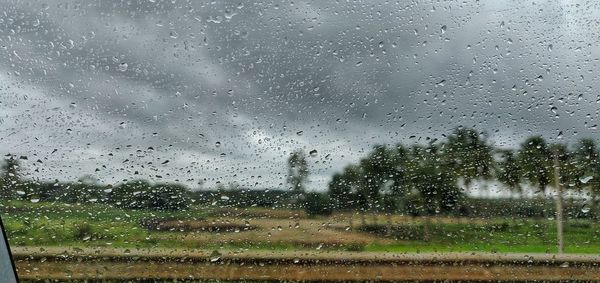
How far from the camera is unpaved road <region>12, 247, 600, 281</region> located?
9.18ft

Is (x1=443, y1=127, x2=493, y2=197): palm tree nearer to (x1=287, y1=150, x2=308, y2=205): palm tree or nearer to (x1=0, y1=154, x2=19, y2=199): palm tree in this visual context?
(x1=287, y1=150, x2=308, y2=205): palm tree

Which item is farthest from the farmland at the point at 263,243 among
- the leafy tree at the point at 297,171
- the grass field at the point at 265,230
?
the leafy tree at the point at 297,171

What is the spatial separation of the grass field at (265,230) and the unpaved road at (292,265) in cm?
5

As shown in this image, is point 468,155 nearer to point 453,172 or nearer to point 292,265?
point 453,172

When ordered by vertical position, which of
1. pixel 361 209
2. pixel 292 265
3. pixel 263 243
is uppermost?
pixel 361 209

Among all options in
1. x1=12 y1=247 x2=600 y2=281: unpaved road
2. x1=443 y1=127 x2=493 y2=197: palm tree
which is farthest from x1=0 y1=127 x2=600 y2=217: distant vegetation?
x1=12 y1=247 x2=600 y2=281: unpaved road

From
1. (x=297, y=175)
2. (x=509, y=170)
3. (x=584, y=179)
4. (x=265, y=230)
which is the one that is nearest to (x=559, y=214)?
(x=584, y=179)

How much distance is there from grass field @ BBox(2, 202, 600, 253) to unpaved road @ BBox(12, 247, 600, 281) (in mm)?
52

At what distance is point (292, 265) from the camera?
2.94 metres

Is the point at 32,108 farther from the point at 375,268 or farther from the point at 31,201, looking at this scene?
the point at 375,268

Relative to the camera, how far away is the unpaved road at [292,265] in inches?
110

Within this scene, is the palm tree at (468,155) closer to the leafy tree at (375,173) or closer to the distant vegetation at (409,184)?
the distant vegetation at (409,184)

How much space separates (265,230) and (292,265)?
0.25 m

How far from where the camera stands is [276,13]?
98.6 inches
